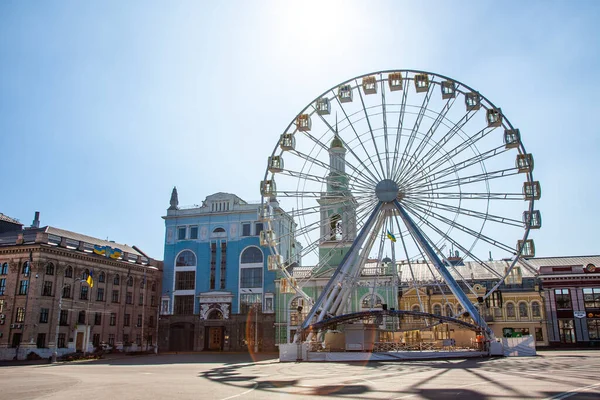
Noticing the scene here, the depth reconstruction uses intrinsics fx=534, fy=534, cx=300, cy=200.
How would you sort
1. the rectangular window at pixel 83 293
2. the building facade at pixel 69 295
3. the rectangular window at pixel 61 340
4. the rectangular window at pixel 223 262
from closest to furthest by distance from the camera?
1. the building facade at pixel 69 295
2. the rectangular window at pixel 61 340
3. the rectangular window at pixel 83 293
4. the rectangular window at pixel 223 262

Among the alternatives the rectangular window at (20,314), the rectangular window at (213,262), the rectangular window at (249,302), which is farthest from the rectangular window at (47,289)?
the rectangular window at (249,302)

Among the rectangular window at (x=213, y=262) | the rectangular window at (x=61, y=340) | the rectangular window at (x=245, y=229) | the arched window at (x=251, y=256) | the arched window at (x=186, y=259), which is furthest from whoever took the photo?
the arched window at (x=186, y=259)

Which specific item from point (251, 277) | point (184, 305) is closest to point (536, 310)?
point (251, 277)

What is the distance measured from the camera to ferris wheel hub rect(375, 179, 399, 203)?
41.1 meters

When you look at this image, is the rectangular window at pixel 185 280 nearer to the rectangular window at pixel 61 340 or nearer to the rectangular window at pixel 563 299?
the rectangular window at pixel 61 340

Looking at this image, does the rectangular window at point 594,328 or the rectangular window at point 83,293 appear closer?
the rectangular window at point 594,328

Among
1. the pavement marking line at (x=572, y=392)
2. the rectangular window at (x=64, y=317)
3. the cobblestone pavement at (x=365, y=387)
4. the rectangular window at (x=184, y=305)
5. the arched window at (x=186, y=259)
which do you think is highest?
the arched window at (x=186, y=259)

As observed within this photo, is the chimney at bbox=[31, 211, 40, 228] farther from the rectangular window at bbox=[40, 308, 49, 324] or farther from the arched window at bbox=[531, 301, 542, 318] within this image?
the arched window at bbox=[531, 301, 542, 318]

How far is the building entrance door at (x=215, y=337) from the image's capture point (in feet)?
236

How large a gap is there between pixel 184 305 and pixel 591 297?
171ft

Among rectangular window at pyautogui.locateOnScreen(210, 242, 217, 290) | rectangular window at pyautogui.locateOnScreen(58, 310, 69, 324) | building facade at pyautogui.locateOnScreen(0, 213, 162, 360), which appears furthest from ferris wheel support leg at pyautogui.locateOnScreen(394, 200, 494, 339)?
rectangular window at pyautogui.locateOnScreen(58, 310, 69, 324)

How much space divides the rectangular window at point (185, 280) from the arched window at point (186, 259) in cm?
115

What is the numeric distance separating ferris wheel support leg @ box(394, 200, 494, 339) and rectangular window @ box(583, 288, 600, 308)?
3206cm

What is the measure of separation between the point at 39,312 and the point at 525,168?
52746 millimetres
